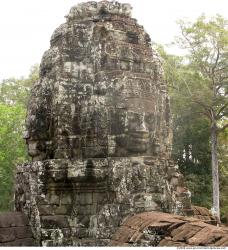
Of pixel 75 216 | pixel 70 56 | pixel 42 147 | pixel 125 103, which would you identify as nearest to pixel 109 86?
pixel 125 103

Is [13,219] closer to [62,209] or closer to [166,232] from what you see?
[62,209]

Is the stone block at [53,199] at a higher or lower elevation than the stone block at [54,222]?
higher

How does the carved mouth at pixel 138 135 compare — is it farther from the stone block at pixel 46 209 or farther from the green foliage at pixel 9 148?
the green foliage at pixel 9 148

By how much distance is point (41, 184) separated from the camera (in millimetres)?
5375

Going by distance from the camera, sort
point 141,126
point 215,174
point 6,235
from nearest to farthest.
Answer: point 6,235 → point 141,126 → point 215,174

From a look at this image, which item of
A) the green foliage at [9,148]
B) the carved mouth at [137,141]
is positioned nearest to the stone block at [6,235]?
the carved mouth at [137,141]

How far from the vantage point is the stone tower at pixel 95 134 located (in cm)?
515

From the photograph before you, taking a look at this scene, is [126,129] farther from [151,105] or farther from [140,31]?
[140,31]

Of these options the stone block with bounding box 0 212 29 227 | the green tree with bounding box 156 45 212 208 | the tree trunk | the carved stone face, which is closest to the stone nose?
the carved stone face

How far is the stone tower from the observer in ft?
16.9

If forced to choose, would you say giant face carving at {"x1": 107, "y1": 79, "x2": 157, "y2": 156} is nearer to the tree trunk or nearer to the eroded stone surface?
the eroded stone surface

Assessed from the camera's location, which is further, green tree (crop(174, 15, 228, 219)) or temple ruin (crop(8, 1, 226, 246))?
green tree (crop(174, 15, 228, 219))

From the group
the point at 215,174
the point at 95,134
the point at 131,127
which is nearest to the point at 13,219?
the point at 95,134

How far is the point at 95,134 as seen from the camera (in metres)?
5.35
